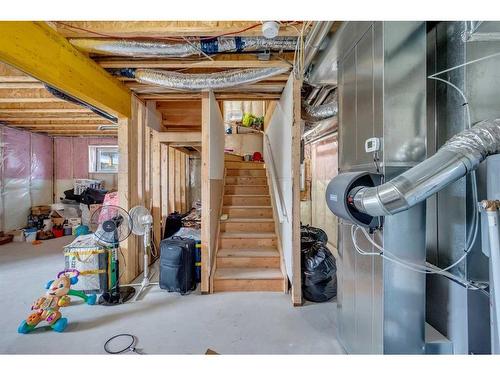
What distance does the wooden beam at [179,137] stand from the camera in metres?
4.28

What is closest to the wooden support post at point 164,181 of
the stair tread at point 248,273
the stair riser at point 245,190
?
the stair riser at point 245,190

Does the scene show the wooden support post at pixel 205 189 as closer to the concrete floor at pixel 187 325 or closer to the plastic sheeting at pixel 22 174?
the concrete floor at pixel 187 325

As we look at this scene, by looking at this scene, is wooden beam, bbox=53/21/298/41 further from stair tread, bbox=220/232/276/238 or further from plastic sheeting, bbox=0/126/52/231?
plastic sheeting, bbox=0/126/52/231

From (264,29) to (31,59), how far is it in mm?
1696

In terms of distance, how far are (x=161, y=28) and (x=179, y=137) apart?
2.42m

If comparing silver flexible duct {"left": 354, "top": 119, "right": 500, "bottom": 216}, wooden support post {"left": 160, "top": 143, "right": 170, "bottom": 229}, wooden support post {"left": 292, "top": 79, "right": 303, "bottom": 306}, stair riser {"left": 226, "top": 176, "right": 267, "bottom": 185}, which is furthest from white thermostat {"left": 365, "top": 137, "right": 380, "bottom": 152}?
wooden support post {"left": 160, "top": 143, "right": 170, "bottom": 229}

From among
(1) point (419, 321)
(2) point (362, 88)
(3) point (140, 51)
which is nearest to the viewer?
(1) point (419, 321)

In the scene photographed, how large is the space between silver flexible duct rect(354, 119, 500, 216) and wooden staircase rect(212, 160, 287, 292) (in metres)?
2.07

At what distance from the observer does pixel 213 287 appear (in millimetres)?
2906

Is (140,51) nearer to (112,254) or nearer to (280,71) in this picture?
(280,71)

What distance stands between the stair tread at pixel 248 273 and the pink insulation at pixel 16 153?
5.77 meters

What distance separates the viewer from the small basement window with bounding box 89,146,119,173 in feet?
22.3
